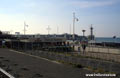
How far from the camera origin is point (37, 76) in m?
13.9

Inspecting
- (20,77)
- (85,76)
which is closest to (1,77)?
(20,77)

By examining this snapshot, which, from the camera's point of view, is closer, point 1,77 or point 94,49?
point 1,77

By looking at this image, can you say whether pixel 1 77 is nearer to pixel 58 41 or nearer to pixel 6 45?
pixel 6 45

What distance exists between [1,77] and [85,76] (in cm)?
510

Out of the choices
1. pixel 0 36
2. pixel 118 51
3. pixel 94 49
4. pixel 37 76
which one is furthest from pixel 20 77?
pixel 0 36

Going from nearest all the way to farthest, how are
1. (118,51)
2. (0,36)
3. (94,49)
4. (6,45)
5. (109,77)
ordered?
(109,77)
(118,51)
(94,49)
(6,45)
(0,36)

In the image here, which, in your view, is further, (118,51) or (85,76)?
(118,51)

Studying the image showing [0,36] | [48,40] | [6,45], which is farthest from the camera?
[0,36]

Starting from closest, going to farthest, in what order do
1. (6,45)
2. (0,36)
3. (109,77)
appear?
(109,77)
(6,45)
(0,36)

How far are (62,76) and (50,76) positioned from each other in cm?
74

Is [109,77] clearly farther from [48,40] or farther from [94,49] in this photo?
[48,40]

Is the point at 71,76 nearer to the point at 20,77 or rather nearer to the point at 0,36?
the point at 20,77

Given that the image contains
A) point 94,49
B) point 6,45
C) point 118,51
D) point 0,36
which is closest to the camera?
point 118,51

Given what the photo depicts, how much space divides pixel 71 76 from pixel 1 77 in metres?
4.26
